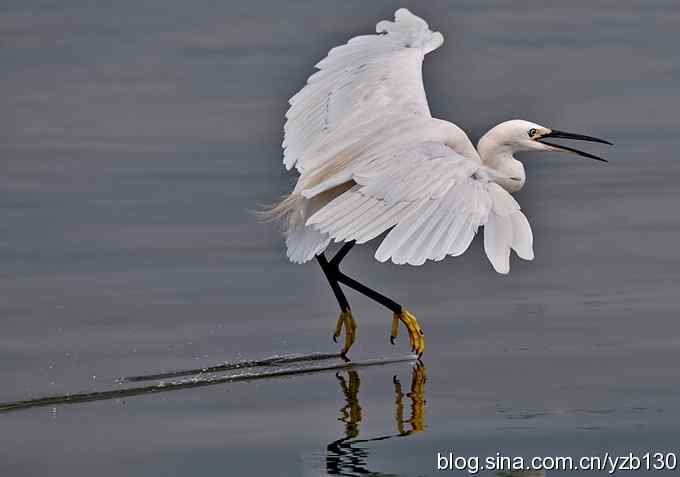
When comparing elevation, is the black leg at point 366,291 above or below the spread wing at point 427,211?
below

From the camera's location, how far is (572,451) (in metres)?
6.34

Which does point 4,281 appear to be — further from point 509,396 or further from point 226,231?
point 509,396

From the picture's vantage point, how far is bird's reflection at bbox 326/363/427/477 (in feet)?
20.4

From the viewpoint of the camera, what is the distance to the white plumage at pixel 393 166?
698 cm

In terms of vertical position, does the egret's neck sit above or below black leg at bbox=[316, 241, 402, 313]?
above

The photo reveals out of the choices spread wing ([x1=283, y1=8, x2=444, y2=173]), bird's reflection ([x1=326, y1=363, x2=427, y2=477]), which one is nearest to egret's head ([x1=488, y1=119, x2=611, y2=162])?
spread wing ([x1=283, y1=8, x2=444, y2=173])

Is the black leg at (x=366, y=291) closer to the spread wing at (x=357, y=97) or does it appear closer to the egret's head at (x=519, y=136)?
the spread wing at (x=357, y=97)

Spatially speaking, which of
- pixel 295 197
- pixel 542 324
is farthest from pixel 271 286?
pixel 542 324

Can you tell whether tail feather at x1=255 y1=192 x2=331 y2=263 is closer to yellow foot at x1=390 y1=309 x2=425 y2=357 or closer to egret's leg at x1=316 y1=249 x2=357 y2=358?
egret's leg at x1=316 y1=249 x2=357 y2=358

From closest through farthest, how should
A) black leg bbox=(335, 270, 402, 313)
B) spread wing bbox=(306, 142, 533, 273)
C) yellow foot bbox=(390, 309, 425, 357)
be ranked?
spread wing bbox=(306, 142, 533, 273) < yellow foot bbox=(390, 309, 425, 357) < black leg bbox=(335, 270, 402, 313)

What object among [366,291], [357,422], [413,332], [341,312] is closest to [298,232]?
[341,312]

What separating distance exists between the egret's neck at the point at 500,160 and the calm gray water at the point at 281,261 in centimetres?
59

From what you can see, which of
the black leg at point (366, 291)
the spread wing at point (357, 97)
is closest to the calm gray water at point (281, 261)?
the black leg at point (366, 291)

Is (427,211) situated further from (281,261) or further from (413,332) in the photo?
(281,261)
